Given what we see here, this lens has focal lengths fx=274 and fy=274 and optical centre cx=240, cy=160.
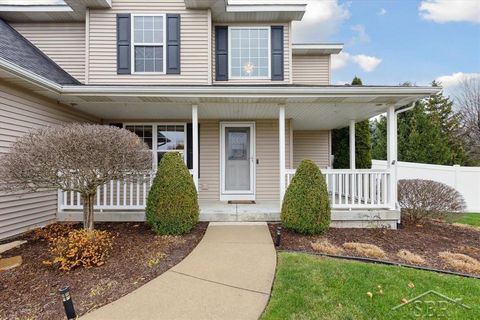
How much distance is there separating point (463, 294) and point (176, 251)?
148 inches

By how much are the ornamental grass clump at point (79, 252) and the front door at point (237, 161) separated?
4205 mm

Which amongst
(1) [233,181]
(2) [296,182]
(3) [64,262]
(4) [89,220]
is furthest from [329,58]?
(3) [64,262]

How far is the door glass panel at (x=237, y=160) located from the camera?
791cm

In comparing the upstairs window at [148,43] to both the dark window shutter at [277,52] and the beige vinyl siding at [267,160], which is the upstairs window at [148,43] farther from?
the beige vinyl siding at [267,160]

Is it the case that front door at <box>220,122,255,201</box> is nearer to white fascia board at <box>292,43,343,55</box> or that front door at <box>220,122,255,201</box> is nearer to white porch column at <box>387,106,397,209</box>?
white porch column at <box>387,106,397,209</box>

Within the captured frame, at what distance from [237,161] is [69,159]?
4651 mm

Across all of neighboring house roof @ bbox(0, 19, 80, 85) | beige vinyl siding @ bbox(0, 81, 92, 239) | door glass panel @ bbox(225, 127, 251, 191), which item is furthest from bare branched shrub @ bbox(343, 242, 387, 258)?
neighboring house roof @ bbox(0, 19, 80, 85)

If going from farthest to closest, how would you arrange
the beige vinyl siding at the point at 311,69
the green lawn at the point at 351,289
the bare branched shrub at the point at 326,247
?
the beige vinyl siding at the point at 311,69 < the bare branched shrub at the point at 326,247 < the green lawn at the point at 351,289

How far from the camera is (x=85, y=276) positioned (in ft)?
11.5

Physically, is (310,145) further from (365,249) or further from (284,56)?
(365,249)

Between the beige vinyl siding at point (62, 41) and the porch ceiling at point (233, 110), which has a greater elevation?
the beige vinyl siding at point (62, 41)

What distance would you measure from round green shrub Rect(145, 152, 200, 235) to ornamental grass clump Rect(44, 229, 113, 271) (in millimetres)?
1170

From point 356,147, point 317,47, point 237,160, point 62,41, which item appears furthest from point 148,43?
point 356,147

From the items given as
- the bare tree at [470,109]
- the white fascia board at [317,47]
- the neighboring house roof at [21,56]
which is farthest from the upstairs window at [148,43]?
the bare tree at [470,109]
